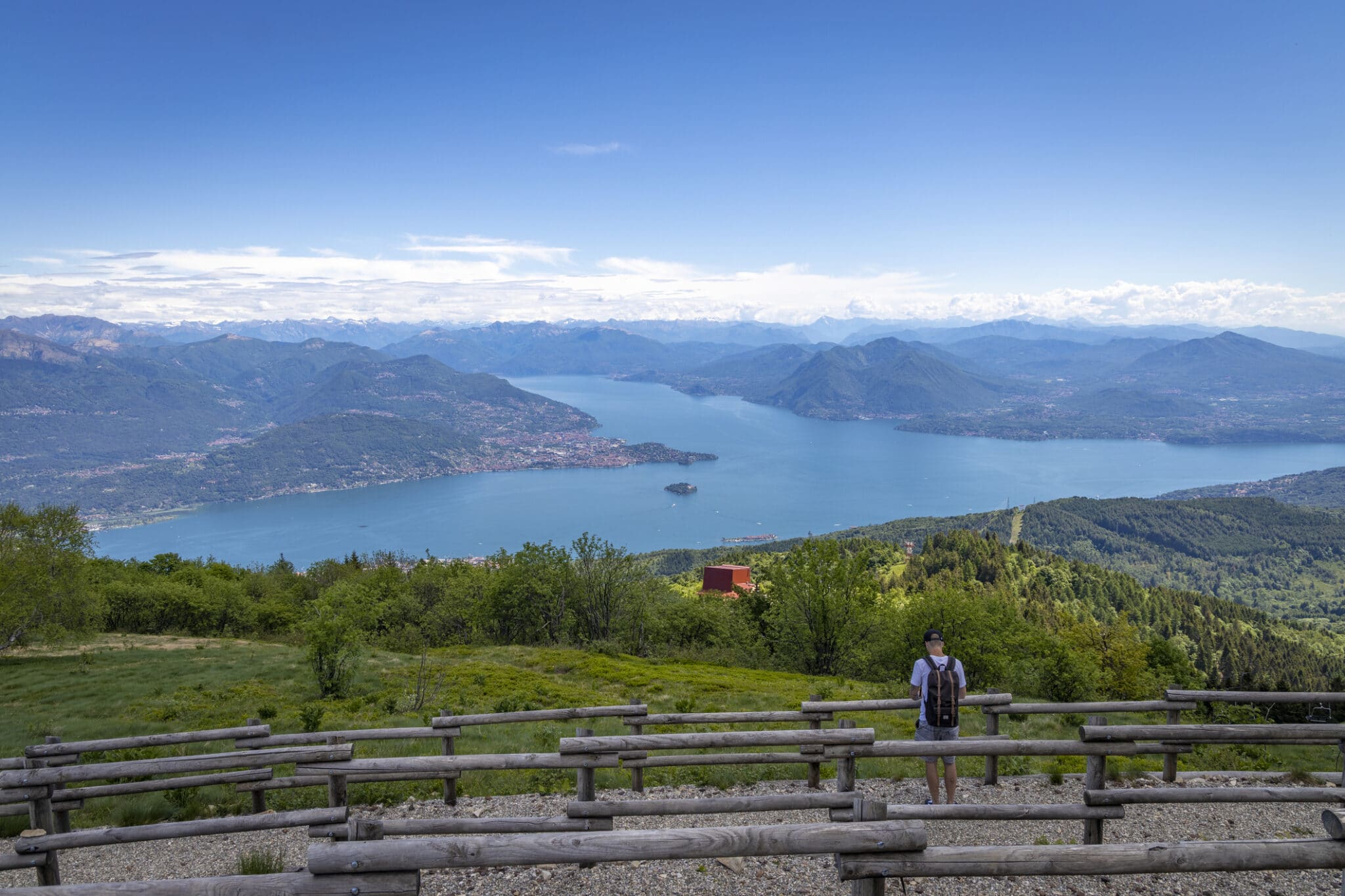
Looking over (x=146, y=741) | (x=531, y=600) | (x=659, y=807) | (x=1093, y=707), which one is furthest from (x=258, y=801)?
(x=531, y=600)

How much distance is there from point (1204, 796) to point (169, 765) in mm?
11188

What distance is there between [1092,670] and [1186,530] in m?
164

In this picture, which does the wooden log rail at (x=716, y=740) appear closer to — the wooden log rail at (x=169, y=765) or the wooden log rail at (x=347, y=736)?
the wooden log rail at (x=169, y=765)

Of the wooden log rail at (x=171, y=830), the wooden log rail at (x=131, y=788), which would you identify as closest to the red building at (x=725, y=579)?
the wooden log rail at (x=131, y=788)

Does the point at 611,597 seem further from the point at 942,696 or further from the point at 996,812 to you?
the point at 996,812

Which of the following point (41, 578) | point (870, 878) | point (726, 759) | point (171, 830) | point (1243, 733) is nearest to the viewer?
point (870, 878)

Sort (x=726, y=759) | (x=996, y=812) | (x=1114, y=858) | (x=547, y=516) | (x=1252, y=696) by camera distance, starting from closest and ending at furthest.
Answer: (x=1114, y=858), (x=996, y=812), (x=726, y=759), (x=1252, y=696), (x=547, y=516)

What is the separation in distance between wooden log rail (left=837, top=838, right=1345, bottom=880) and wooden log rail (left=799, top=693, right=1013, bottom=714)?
15.5 feet

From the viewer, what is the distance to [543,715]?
9.55 metres

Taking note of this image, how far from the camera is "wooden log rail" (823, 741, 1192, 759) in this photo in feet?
23.0

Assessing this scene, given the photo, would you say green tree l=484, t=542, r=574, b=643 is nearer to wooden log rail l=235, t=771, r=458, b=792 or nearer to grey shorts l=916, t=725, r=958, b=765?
wooden log rail l=235, t=771, r=458, b=792

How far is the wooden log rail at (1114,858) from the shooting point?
3.95 metres

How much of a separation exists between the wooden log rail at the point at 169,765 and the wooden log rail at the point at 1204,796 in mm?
7925

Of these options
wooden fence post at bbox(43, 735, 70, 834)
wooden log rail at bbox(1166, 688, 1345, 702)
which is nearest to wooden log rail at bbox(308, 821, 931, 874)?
wooden fence post at bbox(43, 735, 70, 834)
